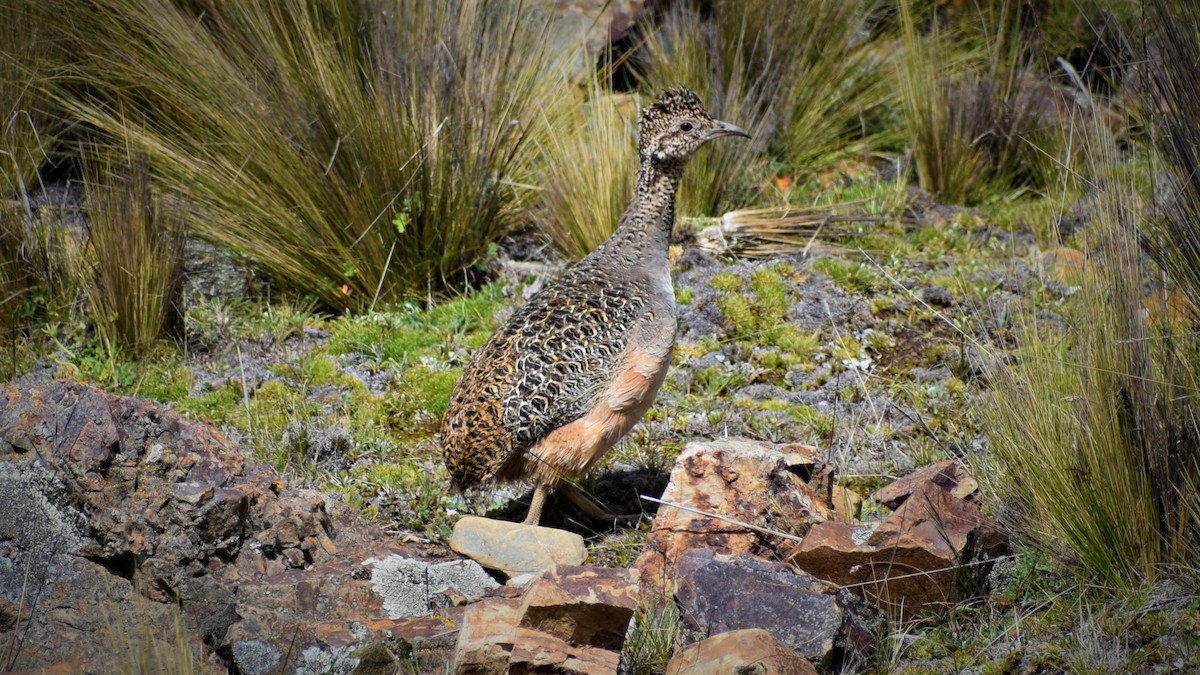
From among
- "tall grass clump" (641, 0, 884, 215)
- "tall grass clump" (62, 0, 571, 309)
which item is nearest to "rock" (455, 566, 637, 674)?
"tall grass clump" (62, 0, 571, 309)

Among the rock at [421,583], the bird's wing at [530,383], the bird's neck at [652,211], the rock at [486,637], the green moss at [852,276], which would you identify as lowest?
the green moss at [852,276]

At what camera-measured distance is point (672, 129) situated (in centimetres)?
458

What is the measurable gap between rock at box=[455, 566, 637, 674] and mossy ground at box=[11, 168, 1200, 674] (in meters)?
0.26

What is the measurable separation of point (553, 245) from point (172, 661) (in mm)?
4061

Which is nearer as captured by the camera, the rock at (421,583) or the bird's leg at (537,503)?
the rock at (421,583)

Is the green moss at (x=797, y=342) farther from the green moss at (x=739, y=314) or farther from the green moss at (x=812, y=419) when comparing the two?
the green moss at (x=812, y=419)

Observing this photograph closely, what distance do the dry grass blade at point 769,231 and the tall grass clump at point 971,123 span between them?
1145 millimetres

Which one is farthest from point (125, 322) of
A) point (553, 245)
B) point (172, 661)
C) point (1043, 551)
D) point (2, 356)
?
point (1043, 551)

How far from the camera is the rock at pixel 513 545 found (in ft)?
12.1

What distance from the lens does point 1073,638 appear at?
309cm

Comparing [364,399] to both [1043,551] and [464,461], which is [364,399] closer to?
[464,461]

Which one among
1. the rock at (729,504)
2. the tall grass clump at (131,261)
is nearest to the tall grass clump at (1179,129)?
the rock at (729,504)

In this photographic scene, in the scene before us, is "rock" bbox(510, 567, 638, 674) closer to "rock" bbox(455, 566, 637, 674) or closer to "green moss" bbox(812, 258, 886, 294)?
"rock" bbox(455, 566, 637, 674)

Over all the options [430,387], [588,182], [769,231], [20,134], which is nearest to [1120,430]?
[430,387]
